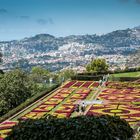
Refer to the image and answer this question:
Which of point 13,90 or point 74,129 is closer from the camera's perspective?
point 74,129

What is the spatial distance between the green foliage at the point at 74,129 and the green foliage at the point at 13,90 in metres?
33.4

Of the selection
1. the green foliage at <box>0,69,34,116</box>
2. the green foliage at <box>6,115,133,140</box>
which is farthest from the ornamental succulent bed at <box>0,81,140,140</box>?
the green foliage at <box>6,115,133,140</box>

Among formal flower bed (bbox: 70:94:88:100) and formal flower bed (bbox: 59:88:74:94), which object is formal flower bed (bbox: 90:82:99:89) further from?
formal flower bed (bbox: 70:94:88:100)

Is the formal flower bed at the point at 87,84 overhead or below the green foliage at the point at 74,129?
below

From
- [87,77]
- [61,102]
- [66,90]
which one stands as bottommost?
[61,102]

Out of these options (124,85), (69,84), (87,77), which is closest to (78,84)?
(69,84)

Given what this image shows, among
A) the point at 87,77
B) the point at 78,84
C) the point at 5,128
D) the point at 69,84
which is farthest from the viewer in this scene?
the point at 87,77

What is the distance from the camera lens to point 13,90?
58.5 meters

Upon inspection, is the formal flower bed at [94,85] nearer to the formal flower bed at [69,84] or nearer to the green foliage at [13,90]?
the formal flower bed at [69,84]

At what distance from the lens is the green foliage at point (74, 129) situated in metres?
19.5

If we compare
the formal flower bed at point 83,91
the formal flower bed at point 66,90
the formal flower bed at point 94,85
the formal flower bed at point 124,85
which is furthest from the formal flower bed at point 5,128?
the formal flower bed at point 124,85

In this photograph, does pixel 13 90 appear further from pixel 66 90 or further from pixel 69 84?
pixel 69 84

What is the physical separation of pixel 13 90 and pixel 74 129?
129ft

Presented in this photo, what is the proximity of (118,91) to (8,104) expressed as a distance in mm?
16850
